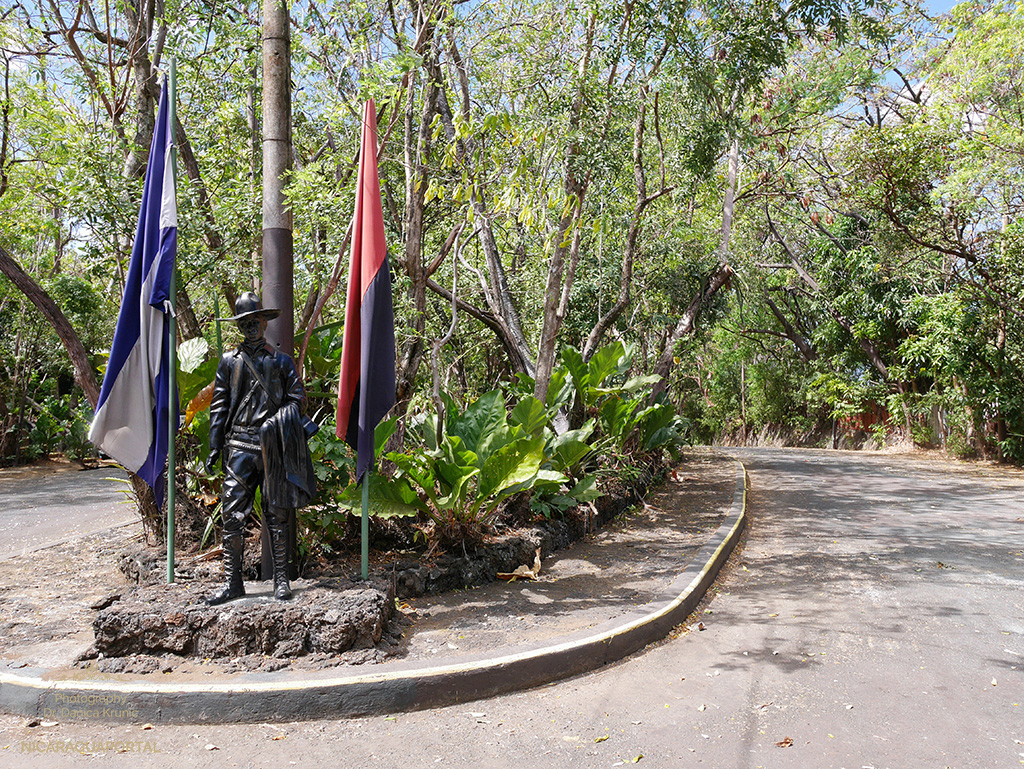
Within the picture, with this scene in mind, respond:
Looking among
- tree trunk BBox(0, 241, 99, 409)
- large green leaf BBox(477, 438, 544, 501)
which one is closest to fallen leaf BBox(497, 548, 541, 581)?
large green leaf BBox(477, 438, 544, 501)

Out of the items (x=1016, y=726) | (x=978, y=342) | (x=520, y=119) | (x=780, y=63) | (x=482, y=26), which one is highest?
(x=482, y=26)

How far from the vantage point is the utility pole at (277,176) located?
18.1ft

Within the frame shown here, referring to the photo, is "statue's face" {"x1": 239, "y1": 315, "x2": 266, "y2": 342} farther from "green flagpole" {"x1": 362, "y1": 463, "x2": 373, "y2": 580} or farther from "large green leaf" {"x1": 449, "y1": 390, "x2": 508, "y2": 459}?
"large green leaf" {"x1": 449, "y1": 390, "x2": 508, "y2": 459}

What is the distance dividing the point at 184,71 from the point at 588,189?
5.12 metres

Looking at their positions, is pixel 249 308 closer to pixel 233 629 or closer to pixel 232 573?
pixel 232 573

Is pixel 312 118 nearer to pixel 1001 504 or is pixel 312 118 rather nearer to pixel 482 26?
pixel 482 26

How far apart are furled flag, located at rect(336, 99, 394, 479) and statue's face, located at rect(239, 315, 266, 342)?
1.92ft

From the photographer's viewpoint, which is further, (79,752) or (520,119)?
(520,119)

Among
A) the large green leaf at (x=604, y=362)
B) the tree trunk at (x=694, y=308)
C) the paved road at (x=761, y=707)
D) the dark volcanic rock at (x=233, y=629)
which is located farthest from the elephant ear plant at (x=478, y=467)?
the tree trunk at (x=694, y=308)

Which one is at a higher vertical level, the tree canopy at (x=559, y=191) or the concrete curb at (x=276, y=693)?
the tree canopy at (x=559, y=191)

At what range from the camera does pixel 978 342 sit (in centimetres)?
1728

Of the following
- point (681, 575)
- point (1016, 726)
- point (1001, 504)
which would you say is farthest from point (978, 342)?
point (1016, 726)

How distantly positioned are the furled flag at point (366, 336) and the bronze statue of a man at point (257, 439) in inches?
17.3

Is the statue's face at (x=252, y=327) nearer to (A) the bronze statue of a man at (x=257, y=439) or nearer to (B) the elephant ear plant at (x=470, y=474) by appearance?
(A) the bronze statue of a man at (x=257, y=439)
